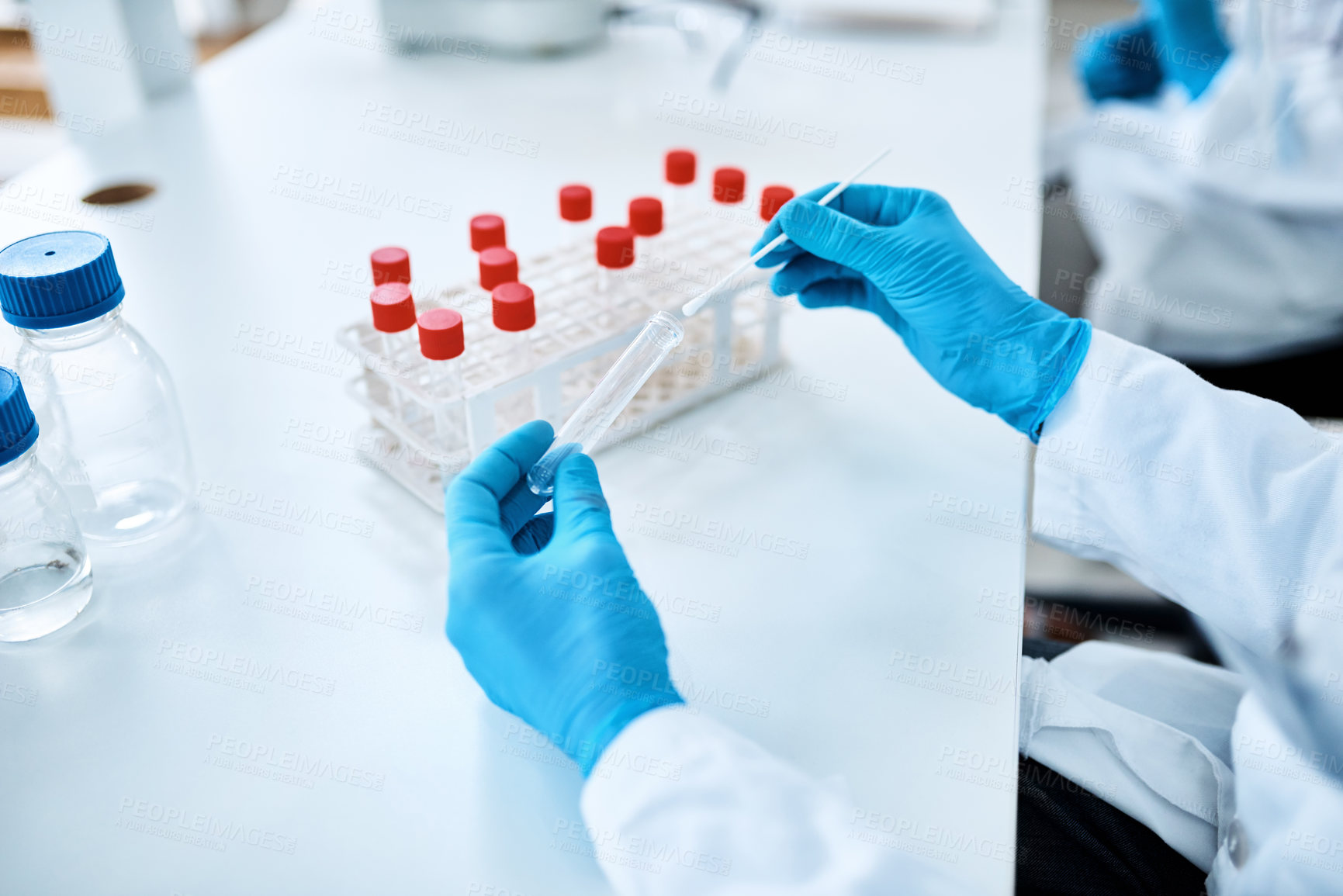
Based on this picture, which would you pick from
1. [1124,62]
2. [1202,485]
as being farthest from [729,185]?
[1124,62]

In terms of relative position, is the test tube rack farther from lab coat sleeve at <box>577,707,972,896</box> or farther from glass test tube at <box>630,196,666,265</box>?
lab coat sleeve at <box>577,707,972,896</box>

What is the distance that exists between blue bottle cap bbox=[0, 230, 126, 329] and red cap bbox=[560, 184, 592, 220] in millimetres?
469

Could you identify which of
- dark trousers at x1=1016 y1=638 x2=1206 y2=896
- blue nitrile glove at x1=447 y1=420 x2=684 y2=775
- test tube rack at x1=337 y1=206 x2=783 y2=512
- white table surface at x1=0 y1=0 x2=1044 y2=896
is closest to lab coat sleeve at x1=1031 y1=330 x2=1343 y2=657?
white table surface at x1=0 y1=0 x2=1044 y2=896

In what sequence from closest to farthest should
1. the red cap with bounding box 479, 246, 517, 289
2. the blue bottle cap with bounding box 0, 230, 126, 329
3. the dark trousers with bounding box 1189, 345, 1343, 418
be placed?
the blue bottle cap with bounding box 0, 230, 126, 329, the red cap with bounding box 479, 246, 517, 289, the dark trousers with bounding box 1189, 345, 1343, 418

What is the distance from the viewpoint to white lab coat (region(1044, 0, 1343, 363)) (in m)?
1.63

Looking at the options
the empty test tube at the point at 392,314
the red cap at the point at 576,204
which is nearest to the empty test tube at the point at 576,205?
the red cap at the point at 576,204

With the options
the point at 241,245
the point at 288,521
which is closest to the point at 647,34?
the point at 241,245

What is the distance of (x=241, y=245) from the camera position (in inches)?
53.5

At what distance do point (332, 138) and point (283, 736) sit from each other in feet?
4.01

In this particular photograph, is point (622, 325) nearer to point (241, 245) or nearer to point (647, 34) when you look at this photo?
point (241, 245)

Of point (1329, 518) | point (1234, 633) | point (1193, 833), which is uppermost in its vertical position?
point (1329, 518)

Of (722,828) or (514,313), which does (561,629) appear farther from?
(514,313)

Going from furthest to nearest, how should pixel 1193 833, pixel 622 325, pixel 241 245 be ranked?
pixel 241 245
pixel 622 325
pixel 1193 833

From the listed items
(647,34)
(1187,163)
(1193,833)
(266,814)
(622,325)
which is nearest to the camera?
(266,814)
